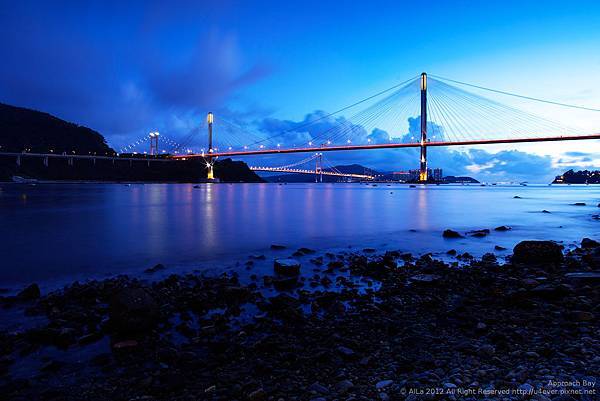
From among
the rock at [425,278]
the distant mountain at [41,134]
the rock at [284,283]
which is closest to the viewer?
the rock at [425,278]

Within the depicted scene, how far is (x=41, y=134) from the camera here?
343 feet

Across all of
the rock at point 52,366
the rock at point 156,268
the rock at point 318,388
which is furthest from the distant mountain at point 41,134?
the rock at point 318,388

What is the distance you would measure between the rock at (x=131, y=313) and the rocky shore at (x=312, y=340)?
0.05 ft

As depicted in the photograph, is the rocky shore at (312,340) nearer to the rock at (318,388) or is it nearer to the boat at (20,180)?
the rock at (318,388)

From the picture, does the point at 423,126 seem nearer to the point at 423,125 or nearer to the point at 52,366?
the point at 423,125

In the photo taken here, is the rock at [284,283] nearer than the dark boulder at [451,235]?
Yes

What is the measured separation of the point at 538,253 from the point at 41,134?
13015 cm

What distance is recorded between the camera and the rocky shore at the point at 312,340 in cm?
277

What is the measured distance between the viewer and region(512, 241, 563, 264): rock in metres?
7.33

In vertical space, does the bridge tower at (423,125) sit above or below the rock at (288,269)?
above

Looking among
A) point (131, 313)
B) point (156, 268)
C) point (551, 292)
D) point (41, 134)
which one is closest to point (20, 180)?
point (41, 134)

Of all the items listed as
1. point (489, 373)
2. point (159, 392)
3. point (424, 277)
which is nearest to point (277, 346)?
point (159, 392)

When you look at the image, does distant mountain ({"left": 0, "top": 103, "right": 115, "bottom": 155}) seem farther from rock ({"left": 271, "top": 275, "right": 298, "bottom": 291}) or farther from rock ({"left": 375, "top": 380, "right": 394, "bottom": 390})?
rock ({"left": 375, "top": 380, "right": 394, "bottom": 390})

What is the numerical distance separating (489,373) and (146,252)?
8.68 meters
